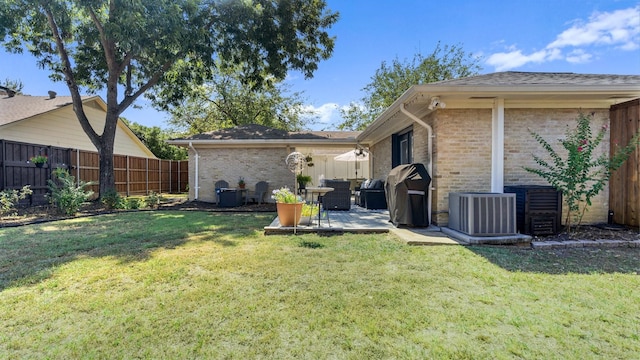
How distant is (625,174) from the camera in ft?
18.0

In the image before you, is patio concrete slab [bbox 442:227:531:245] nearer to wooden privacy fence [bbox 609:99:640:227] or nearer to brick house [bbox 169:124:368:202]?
wooden privacy fence [bbox 609:99:640:227]

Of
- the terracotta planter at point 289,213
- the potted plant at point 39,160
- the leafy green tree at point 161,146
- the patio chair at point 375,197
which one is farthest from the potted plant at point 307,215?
the leafy green tree at point 161,146

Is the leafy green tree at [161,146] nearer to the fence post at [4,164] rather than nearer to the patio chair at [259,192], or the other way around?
the patio chair at [259,192]

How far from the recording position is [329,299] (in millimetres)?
2748

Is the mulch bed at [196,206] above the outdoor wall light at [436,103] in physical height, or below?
below

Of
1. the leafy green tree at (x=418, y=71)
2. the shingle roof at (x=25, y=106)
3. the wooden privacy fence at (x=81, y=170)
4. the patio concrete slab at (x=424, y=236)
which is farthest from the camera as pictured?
the leafy green tree at (x=418, y=71)

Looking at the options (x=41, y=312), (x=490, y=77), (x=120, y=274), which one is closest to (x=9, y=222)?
(x=120, y=274)

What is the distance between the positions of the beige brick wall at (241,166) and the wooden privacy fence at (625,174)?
865cm

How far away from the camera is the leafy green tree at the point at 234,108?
66.9 ft

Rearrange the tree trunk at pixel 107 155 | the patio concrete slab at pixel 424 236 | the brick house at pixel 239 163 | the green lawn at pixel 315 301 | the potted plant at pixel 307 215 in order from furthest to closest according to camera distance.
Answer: the brick house at pixel 239 163, the tree trunk at pixel 107 155, the potted plant at pixel 307 215, the patio concrete slab at pixel 424 236, the green lawn at pixel 315 301

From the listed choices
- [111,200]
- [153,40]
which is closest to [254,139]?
[153,40]

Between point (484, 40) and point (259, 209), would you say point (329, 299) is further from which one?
point (484, 40)

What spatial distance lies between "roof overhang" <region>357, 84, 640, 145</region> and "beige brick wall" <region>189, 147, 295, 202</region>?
5829 mm

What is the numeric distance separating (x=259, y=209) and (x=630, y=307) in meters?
8.44
